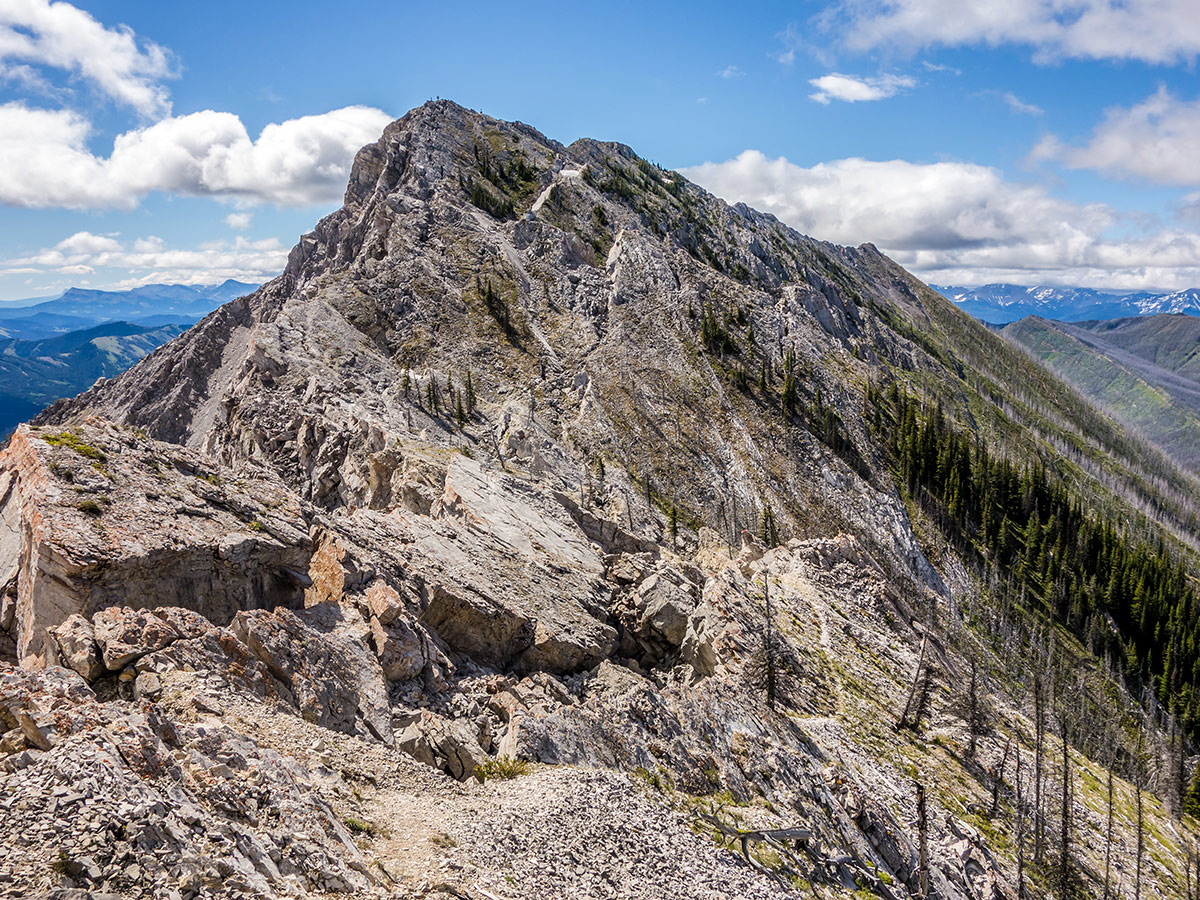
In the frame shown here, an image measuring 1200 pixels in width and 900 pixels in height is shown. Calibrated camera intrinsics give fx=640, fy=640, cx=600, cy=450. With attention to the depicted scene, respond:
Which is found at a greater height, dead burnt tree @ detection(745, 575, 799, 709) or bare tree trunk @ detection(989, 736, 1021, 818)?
dead burnt tree @ detection(745, 575, 799, 709)

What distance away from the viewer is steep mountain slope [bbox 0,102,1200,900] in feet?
70.5

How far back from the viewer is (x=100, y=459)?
29688mm

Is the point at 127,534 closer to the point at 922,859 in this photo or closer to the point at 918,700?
the point at 922,859

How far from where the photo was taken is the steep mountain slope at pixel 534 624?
2150 centimetres

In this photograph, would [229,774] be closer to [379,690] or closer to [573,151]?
[379,690]

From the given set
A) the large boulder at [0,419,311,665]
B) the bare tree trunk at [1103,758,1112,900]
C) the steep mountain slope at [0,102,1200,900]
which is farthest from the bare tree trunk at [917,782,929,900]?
the large boulder at [0,419,311,665]

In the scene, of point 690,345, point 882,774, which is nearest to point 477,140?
point 690,345

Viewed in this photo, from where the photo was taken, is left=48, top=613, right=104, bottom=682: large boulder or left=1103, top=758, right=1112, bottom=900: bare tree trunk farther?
left=1103, top=758, right=1112, bottom=900: bare tree trunk

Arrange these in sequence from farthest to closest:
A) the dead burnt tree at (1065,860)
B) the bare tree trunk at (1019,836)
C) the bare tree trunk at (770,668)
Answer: the dead burnt tree at (1065,860)
the bare tree trunk at (770,668)
the bare tree trunk at (1019,836)

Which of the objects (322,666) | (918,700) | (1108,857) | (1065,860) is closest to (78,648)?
(322,666)

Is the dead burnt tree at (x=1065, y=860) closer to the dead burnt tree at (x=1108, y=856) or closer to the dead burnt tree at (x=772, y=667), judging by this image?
the dead burnt tree at (x=1108, y=856)

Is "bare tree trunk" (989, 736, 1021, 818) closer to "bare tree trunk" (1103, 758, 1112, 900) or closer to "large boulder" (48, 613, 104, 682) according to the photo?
"bare tree trunk" (1103, 758, 1112, 900)

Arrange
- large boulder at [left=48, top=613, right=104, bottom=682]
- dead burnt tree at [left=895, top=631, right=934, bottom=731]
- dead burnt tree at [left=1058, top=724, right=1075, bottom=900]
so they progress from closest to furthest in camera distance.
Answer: large boulder at [left=48, top=613, right=104, bottom=682] < dead burnt tree at [left=1058, top=724, right=1075, bottom=900] < dead burnt tree at [left=895, top=631, right=934, bottom=731]

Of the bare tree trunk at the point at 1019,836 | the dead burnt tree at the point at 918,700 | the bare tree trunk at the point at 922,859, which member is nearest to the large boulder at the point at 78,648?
the bare tree trunk at the point at 922,859
